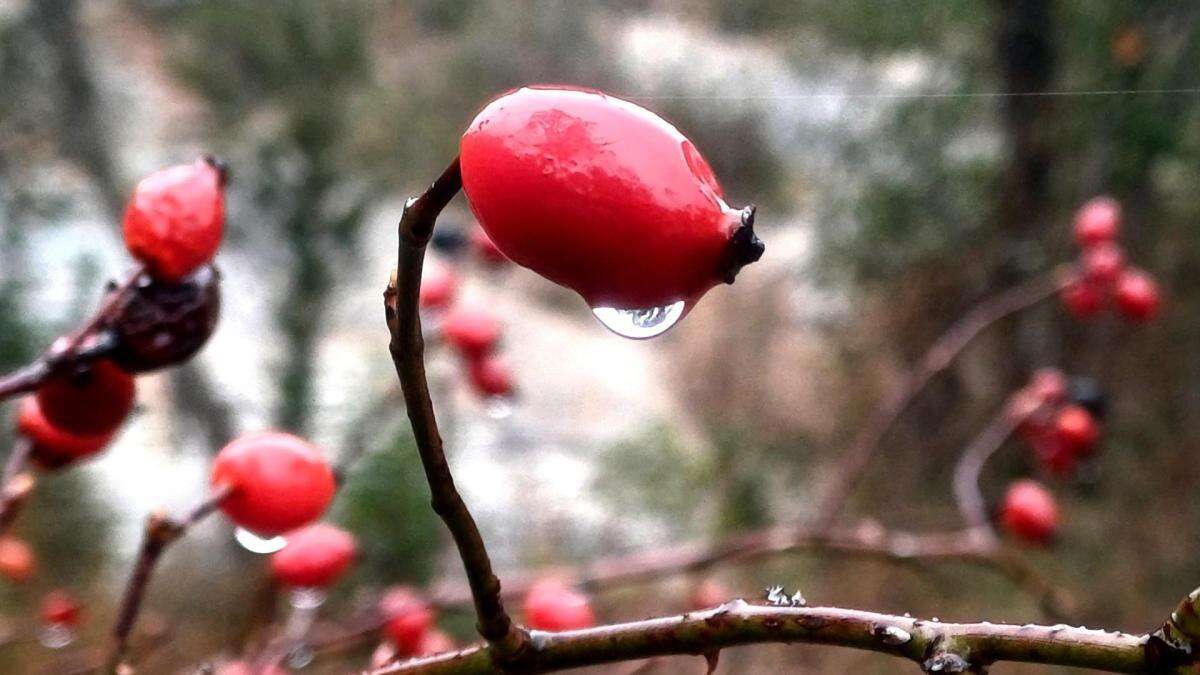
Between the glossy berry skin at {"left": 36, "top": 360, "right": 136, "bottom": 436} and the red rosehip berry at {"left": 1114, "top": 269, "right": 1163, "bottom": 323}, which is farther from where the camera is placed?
the red rosehip berry at {"left": 1114, "top": 269, "right": 1163, "bottom": 323}

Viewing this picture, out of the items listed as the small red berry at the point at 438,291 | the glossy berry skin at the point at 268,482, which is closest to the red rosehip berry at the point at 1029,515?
the small red berry at the point at 438,291

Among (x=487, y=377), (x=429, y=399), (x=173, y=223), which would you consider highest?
(x=487, y=377)

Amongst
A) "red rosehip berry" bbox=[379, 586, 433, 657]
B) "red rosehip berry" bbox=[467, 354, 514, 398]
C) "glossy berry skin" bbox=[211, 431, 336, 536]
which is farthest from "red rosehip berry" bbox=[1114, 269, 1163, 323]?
"glossy berry skin" bbox=[211, 431, 336, 536]

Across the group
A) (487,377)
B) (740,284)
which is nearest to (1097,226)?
(487,377)

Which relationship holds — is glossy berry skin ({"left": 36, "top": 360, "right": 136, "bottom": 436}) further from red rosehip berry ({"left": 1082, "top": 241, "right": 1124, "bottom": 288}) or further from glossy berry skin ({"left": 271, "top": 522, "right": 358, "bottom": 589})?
red rosehip berry ({"left": 1082, "top": 241, "right": 1124, "bottom": 288})

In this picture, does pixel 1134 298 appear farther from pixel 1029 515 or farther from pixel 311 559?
pixel 311 559

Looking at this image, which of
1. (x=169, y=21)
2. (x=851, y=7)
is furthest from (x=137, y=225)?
(x=169, y=21)

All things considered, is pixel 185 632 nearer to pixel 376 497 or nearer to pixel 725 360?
pixel 376 497

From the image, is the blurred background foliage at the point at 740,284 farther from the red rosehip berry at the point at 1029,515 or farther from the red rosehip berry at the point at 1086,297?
the red rosehip berry at the point at 1029,515
